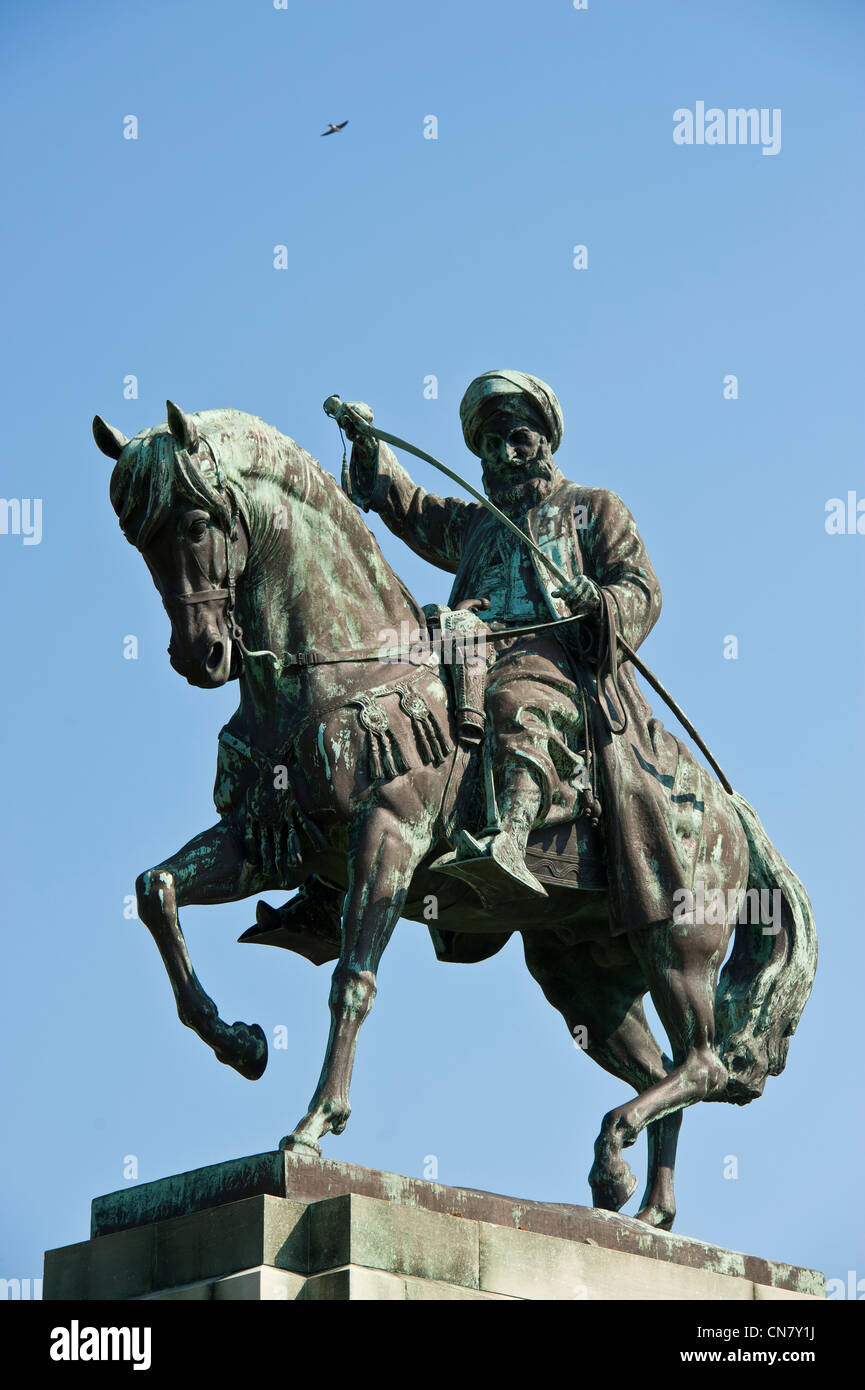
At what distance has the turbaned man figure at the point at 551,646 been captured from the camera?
46.1 feet

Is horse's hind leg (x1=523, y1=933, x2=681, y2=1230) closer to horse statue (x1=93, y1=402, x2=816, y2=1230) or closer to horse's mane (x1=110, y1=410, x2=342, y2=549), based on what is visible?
horse statue (x1=93, y1=402, x2=816, y2=1230)

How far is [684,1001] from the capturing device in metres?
14.5

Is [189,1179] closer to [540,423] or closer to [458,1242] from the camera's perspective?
[458,1242]

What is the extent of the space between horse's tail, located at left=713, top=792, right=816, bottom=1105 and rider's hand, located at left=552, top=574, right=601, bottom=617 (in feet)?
5.60

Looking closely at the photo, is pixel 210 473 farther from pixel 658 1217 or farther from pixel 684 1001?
pixel 658 1217

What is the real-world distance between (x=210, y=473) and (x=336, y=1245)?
403 cm

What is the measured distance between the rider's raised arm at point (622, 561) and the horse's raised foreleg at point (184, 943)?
312 centimetres

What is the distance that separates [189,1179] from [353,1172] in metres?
0.83

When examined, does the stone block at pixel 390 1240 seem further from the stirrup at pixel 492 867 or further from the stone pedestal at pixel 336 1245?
the stirrup at pixel 492 867

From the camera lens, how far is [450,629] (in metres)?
14.1

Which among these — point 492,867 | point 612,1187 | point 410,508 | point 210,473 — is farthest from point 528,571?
point 612,1187

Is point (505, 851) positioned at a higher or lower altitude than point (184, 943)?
higher

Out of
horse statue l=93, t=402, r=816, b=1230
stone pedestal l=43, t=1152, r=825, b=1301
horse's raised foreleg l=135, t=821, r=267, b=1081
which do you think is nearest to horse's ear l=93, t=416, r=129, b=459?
horse statue l=93, t=402, r=816, b=1230
